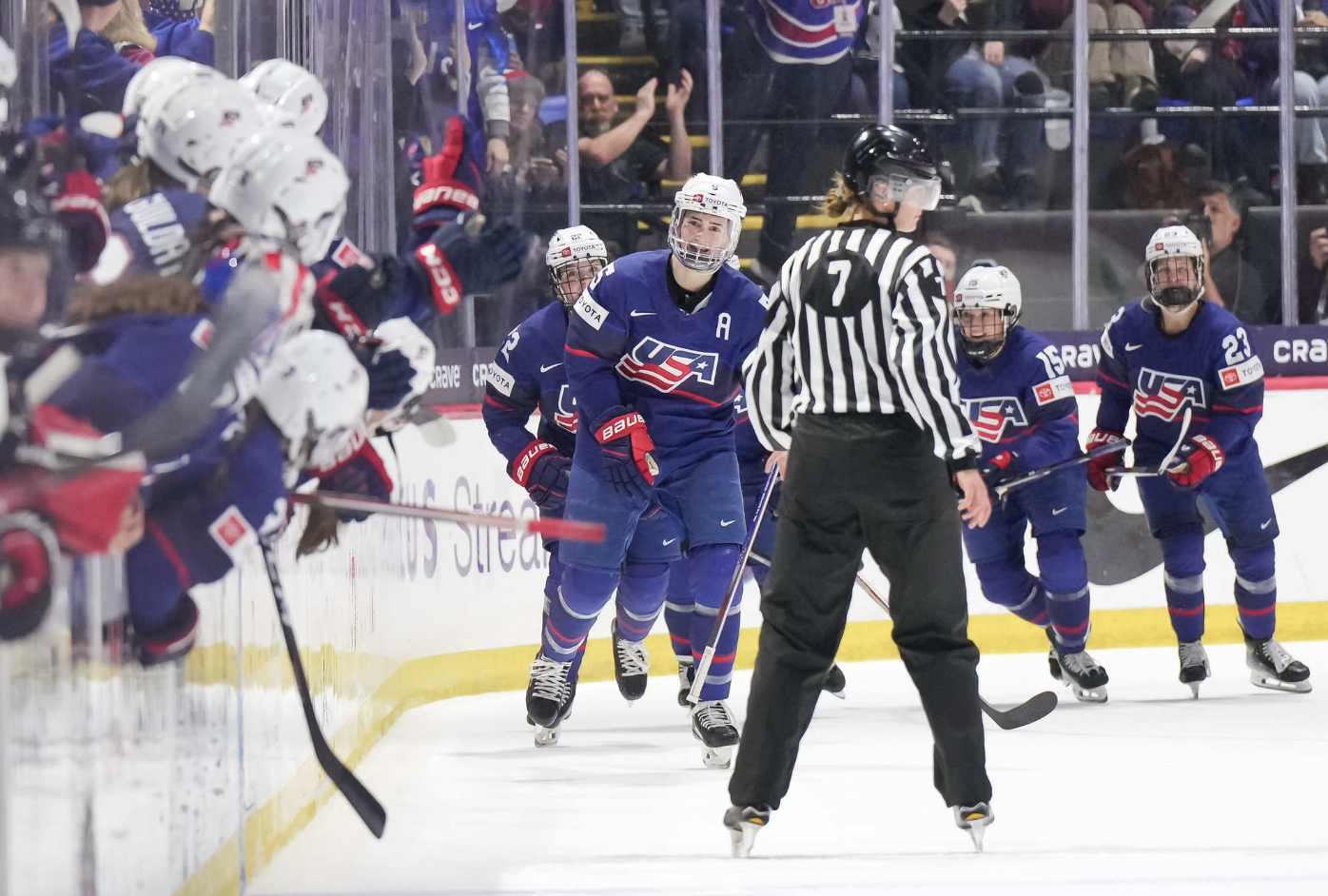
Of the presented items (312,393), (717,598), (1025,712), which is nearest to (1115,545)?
(1025,712)

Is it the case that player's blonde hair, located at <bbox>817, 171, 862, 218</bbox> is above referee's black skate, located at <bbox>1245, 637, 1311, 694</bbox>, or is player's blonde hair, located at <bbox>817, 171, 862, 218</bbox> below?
above

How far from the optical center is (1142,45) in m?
7.26

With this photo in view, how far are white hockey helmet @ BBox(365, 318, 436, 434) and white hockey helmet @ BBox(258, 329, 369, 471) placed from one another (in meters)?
0.24

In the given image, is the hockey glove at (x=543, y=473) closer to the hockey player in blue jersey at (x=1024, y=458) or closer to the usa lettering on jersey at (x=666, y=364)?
the usa lettering on jersey at (x=666, y=364)

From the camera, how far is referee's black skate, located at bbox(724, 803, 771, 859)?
9.10ft

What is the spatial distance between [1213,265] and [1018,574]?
9.09 feet

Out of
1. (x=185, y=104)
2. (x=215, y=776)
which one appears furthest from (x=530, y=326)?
(x=185, y=104)

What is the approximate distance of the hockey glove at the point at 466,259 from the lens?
223 cm

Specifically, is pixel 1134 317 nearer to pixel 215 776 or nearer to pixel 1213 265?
pixel 1213 265

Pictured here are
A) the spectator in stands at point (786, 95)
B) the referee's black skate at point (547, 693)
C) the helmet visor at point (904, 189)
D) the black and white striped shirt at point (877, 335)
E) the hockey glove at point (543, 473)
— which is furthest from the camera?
the spectator in stands at point (786, 95)

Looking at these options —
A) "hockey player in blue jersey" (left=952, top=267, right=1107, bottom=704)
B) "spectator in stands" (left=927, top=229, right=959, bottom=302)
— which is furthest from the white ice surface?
"spectator in stands" (left=927, top=229, right=959, bottom=302)

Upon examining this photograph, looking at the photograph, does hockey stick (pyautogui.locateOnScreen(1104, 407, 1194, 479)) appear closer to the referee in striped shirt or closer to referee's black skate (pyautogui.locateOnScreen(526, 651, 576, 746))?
referee's black skate (pyautogui.locateOnScreen(526, 651, 576, 746))

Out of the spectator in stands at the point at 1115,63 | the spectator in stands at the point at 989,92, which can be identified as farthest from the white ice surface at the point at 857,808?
the spectator in stands at the point at 1115,63

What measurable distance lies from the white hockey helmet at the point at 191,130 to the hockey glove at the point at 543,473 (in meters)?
2.35
